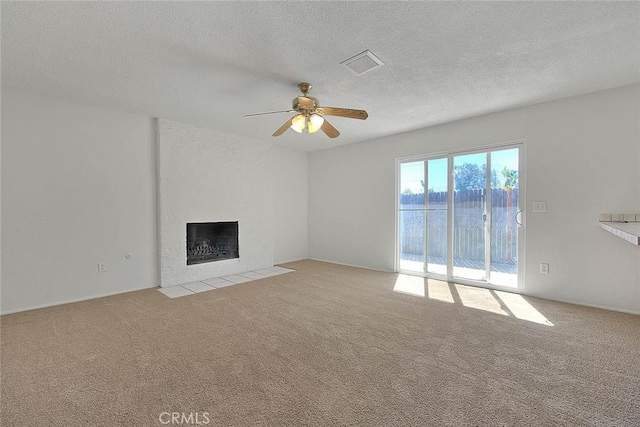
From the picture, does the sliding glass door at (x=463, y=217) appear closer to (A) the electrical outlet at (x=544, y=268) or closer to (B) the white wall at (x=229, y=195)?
(A) the electrical outlet at (x=544, y=268)

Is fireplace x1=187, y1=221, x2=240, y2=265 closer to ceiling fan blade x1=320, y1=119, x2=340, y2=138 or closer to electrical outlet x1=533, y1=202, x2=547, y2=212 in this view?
ceiling fan blade x1=320, y1=119, x2=340, y2=138

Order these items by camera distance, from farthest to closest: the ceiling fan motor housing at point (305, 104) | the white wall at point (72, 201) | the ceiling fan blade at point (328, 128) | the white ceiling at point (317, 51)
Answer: the white wall at point (72, 201)
the ceiling fan blade at point (328, 128)
the ceiling fan motor housing at point (305, 104)
the white ceiling at point (317, 51)

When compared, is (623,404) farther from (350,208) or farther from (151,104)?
(151,104)

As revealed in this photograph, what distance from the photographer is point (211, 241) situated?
193 inches

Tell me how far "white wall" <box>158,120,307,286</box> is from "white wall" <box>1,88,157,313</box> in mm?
259

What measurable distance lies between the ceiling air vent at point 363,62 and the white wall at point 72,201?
329 cm

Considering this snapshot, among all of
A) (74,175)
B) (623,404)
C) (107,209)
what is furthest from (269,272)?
(623,404)

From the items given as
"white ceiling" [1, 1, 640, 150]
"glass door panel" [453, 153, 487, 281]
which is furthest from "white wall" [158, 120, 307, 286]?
"glass door panel" [453, 153, 487, 281]

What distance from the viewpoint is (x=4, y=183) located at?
10.0 ft

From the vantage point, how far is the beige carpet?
156 centimetres

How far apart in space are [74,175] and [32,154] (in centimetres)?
43

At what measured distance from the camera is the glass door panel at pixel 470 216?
13.5ft

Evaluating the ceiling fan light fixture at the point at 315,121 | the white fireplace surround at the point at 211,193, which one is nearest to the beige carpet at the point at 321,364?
the white fireplace surround at the point at 211,193

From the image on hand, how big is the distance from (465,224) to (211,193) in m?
4.25
